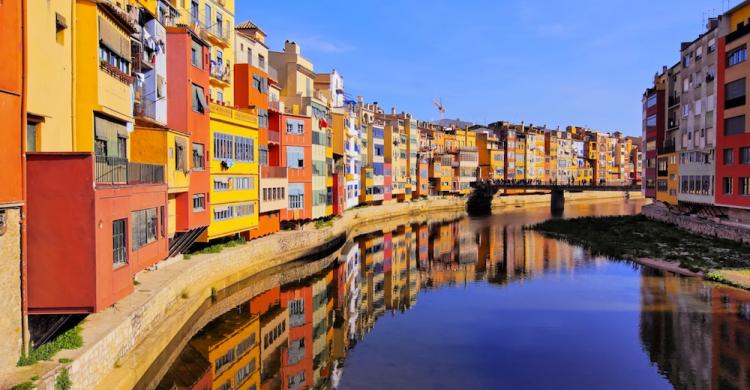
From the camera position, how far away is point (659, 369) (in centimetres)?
2134

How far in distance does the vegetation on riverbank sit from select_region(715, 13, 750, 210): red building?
384cm

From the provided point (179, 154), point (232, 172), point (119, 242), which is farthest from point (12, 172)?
point (232, 172)

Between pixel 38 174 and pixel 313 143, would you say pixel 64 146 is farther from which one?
pixel 313 143

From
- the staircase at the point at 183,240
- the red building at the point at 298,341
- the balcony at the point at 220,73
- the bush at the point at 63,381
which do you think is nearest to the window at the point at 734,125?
the red building at the point at 298,341

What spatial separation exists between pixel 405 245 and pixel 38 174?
4413 cm

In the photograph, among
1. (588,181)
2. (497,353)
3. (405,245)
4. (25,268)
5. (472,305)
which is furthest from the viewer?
(588,181)

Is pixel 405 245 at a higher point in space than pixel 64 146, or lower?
lower

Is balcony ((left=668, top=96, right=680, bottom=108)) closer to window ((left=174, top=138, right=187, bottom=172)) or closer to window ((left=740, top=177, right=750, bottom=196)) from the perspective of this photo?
window ((left=740, top=177, right=750, bottom=196))

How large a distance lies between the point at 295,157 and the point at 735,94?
3275 centimetres

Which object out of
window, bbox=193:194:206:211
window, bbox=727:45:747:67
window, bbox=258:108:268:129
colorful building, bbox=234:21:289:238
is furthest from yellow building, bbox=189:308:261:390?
window, bbox=727:45:747:67

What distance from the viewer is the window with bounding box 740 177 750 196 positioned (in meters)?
42.3

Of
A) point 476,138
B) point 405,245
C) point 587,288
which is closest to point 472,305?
point 587,288

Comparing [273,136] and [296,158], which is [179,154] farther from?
[296,158]

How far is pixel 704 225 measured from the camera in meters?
50.2
